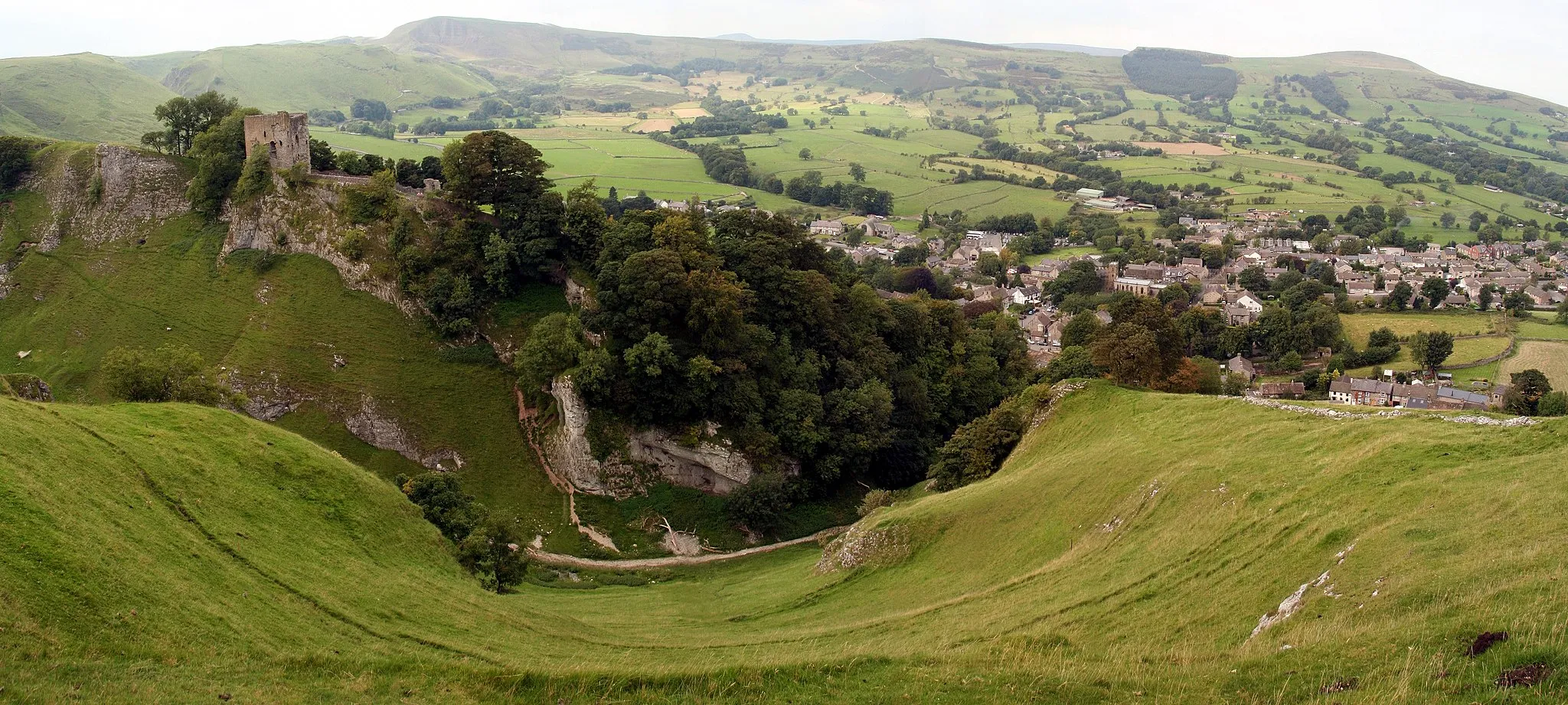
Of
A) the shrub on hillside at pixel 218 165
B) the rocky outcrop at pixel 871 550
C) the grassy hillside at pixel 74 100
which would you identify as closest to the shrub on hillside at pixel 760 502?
the rocky outcrop at pixel 871 550

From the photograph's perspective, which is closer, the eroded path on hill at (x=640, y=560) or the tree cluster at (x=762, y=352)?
Result: the eroded path on hill at (x=640, y=560)

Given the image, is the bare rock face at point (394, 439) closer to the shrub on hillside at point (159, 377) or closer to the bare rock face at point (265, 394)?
the bare rock face at point (265, 394)

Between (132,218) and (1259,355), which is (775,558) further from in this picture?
(1259,355)

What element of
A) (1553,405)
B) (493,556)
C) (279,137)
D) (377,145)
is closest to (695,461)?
(493,556)

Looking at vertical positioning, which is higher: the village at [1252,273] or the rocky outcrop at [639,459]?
the village at [1252,273]

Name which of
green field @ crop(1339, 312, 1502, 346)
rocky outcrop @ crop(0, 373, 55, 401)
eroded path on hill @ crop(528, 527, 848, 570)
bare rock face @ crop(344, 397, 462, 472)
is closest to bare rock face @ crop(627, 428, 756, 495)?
eroded path on hill @ crop(528, 527, 848, 570)

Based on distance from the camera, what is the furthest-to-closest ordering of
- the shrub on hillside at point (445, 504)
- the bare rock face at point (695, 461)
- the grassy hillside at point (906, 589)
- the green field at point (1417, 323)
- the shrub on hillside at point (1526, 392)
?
the green field at point (1417, 323), the shrub on hillside at point (1526, 392), the bare rock face at point (695, 461), the shrub on hillside at point (445, 504), the grassy hillside at point (906, 589)

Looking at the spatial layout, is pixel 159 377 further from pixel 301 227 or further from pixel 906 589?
pixel 906 589
